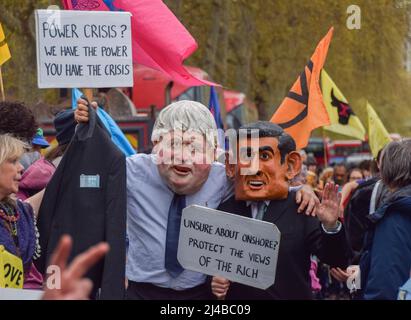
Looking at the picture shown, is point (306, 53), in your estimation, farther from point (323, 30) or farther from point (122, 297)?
point (122, 297)

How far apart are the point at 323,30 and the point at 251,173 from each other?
21481 mm

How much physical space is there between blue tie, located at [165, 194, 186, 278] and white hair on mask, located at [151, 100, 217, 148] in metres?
0.31

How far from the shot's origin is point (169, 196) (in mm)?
5492

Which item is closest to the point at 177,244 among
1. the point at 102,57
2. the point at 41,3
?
the point at 102,57

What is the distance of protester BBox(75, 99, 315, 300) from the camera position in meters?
5.38

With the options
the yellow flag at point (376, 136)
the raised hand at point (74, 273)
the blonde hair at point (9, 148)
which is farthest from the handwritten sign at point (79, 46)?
the yellow flag at point (376, 136)

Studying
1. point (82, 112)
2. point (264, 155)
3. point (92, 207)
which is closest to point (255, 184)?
point (264, 155)

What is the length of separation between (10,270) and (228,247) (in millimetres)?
995

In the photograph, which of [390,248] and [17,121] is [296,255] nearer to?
[390,248]

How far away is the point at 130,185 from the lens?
217 inches

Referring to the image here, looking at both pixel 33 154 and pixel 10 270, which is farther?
pixel 33 154

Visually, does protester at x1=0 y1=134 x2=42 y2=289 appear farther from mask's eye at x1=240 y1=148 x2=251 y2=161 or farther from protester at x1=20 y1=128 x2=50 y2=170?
protester at x1=20 y1=128 x2=50 y2=170
